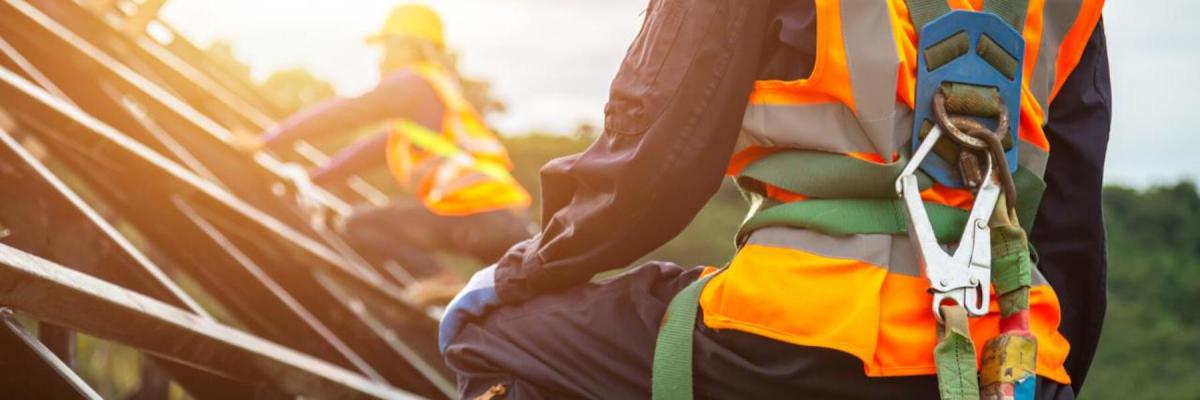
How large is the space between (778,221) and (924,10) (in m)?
0.31

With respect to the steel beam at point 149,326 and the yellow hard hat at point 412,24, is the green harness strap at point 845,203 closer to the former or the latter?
the steel beam at point 149,326

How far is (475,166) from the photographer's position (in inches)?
239

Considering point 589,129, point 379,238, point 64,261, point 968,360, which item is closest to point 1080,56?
point 968,360

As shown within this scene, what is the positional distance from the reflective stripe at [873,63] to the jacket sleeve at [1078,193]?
13.0 inches

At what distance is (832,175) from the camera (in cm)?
177

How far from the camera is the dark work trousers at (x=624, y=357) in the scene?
179cm

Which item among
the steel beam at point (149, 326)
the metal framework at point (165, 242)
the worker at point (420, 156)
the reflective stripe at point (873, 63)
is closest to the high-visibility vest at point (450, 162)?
the worker at point (420, 156)

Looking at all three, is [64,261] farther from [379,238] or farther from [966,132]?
[379,238]

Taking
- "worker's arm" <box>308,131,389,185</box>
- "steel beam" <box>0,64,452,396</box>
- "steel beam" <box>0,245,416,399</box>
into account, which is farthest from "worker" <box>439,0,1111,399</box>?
"worker's arm" <box>308,131,389,185</box>

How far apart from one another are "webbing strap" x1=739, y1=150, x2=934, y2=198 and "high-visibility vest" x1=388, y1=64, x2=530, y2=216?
13.9 ft

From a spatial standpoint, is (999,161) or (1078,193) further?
(1078,193)

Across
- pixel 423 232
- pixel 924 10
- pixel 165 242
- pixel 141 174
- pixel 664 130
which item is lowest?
pixel 423 232

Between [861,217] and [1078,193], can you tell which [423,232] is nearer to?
[1078,193]

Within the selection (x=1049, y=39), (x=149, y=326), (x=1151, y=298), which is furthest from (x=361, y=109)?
(x=1151, y=298)
